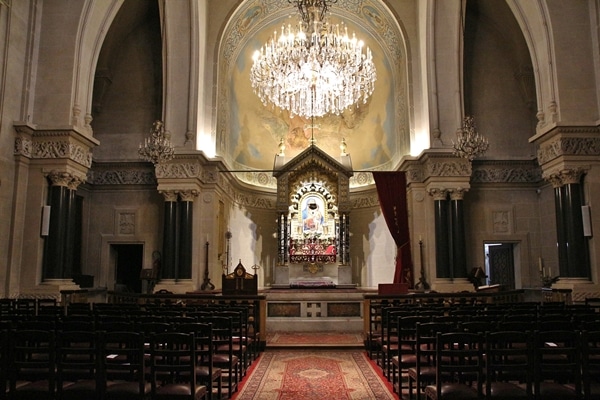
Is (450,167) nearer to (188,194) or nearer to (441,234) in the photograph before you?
(441,234)

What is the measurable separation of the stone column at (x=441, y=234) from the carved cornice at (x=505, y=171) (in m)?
1.85

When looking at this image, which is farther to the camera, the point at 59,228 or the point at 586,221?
the point at 59,228

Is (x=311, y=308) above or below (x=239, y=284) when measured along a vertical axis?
below

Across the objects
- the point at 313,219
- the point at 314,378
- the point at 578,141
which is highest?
the point at 578,141

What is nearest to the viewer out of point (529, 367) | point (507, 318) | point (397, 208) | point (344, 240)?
point (529, 367)

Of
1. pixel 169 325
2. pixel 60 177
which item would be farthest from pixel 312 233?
pixel 169 325

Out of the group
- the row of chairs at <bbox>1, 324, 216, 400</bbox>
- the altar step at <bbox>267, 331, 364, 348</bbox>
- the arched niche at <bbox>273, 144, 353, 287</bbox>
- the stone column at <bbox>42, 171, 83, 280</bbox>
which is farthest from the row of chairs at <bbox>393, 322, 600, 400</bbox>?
the arched niche at <bbox>273, 144, 353, 287</bbox>

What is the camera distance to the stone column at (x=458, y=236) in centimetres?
1744

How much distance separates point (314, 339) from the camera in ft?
42.3

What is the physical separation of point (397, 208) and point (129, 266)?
430 inches

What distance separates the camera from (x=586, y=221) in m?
13.5

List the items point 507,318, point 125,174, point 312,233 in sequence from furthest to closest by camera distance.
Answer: point 312,233
point 125,174
point 507,318

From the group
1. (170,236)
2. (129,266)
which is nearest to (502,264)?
(170,236)

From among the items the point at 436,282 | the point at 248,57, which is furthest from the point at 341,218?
the point at 248,57
